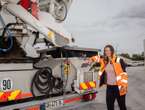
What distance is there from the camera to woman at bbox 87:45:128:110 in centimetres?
730

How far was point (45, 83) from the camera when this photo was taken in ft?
23.1

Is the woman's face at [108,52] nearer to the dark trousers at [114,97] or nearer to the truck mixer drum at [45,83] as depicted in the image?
the dark trousers at [114,97]

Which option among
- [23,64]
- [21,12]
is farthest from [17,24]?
[23,64]

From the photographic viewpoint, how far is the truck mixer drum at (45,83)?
22.3 ft

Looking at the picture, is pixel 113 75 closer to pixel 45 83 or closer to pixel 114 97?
pixel 114 97

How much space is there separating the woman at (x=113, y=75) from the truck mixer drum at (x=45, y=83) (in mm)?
815

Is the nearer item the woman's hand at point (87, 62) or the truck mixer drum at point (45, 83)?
the truck mixer drum at point (45, 83)

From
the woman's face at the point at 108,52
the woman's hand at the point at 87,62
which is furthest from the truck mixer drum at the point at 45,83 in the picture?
the woman's face at the point at 108,52

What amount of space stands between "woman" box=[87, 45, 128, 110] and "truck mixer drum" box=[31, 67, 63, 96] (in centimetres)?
81

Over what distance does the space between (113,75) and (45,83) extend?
1.19 metres

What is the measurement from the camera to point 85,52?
8039 millimetres

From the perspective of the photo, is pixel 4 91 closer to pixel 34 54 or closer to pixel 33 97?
pixel 33 97

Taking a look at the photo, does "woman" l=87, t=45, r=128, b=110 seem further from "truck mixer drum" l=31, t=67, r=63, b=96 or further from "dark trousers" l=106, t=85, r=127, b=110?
"truck mixer drum" l=31, t=67, r=63, b=96

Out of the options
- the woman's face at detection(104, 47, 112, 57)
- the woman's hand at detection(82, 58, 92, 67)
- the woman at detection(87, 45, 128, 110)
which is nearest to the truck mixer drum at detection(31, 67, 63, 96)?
the woman's hand at detection(82, 58, 92, 67)
